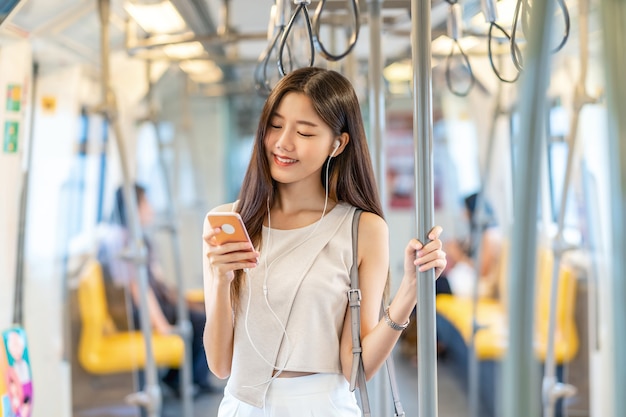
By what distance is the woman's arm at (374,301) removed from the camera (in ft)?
4.59

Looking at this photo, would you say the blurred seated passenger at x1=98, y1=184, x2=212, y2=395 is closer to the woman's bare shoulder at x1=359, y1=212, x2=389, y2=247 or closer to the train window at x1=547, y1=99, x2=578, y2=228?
the train window at x1=547, y1=99, x2=578, y2=228

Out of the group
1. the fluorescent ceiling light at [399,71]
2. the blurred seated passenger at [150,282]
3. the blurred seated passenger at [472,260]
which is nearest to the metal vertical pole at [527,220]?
the fluorescent ceiling light at [399,71]

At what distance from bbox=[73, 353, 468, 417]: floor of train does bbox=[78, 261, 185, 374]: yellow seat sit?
0.21m

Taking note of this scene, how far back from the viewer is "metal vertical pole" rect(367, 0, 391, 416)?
7.52 ft

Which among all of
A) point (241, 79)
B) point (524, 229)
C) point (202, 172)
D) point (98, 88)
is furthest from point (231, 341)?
point (202, 172)

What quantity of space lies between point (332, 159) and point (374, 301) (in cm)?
31

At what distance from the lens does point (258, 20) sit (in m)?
3.62

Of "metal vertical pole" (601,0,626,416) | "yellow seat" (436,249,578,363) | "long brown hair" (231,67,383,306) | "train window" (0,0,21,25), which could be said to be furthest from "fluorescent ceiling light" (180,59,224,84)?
"metal vertical pole" (601,0,626,416)

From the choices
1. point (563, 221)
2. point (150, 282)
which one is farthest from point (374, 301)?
point (150, 282)

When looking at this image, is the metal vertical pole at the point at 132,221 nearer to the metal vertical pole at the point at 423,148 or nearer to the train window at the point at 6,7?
the train window at the point at 6,7

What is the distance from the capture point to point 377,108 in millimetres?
2326

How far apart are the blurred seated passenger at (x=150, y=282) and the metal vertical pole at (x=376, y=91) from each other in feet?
8.40

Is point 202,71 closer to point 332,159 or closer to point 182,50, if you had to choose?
point 182,50

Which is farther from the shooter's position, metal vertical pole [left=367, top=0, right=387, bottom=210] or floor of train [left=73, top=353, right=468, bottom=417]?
floor of train [left=73, top=353, right=468, bottom=417]
